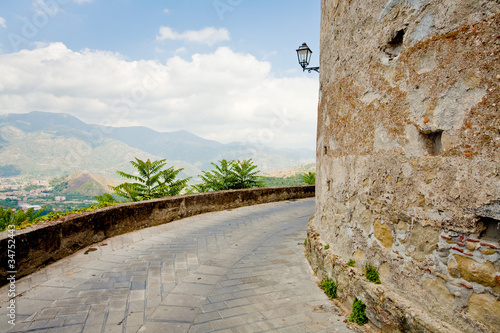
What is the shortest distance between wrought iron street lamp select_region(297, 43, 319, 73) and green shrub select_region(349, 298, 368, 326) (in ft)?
25.6

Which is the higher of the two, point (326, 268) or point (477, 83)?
point (477, 83)

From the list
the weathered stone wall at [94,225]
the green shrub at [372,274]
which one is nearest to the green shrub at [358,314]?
the green shrub at [372,274]

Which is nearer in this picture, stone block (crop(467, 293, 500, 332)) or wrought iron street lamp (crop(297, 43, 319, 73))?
stone block (crop(467, 293, 500, 332))

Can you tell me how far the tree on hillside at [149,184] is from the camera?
9.91 metres

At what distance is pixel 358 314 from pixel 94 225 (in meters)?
4.93

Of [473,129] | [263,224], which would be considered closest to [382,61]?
[473,129]

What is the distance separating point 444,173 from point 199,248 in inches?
180

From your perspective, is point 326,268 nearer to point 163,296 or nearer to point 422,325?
point 422,325

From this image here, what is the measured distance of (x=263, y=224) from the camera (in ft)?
26.3

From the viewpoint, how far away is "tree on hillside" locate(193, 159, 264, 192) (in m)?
13.2

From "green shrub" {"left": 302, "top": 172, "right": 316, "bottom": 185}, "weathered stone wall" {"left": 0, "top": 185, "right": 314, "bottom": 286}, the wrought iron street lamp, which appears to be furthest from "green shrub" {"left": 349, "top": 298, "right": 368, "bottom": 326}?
"green shrub" {"left": 302, "top": 172, "right": 316, "bottom": 185}

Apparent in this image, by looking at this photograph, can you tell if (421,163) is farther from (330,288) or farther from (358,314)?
(330,288)

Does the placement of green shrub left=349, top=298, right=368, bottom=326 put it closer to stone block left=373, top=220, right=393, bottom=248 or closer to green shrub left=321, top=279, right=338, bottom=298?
green shrub left=321, top=279, right=338, bottom=298

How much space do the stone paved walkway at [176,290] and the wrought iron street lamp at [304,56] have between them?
5.92 m
